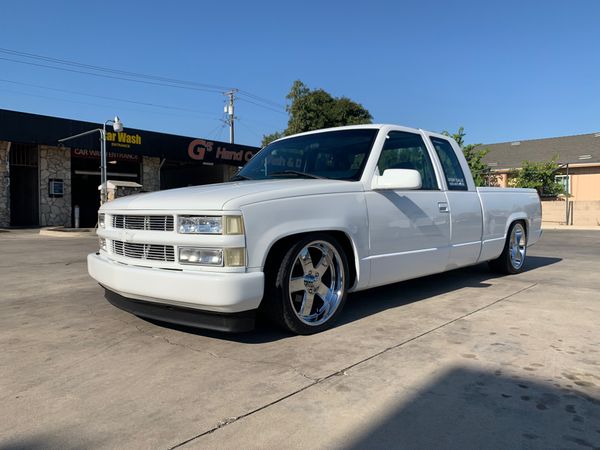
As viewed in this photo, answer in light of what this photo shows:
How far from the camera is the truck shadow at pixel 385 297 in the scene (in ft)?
12.9

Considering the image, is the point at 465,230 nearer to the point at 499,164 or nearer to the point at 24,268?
the point at 24,268

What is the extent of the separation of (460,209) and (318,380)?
316cm

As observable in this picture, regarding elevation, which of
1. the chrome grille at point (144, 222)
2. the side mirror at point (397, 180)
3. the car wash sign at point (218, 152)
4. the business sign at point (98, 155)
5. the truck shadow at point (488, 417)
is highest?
the car wash sign at point (218, 152)

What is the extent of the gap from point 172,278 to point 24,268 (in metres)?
5.80

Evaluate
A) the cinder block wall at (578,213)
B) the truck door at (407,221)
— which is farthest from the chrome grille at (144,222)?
the cinder block wall at (578,213)

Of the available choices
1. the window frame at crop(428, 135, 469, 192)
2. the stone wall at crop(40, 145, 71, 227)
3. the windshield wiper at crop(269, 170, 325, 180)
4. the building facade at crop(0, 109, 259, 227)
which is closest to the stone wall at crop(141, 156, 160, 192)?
the building facade at crop(0, 109, 259, 227)

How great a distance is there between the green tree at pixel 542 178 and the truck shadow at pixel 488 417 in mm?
27148

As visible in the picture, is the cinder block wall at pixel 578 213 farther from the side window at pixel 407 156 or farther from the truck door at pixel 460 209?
the side window at pixel 407 156

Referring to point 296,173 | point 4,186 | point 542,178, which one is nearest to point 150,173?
point 4,186

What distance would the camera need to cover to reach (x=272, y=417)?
2.54m

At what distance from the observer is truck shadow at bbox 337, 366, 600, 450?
2.29 m

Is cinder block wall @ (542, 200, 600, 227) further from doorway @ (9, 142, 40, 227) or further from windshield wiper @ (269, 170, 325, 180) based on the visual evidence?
doorway @ (9, 142, 40, 227)

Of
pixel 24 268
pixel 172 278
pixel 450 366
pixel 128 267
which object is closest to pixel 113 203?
pixel 128 267

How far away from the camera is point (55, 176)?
21.0 m
